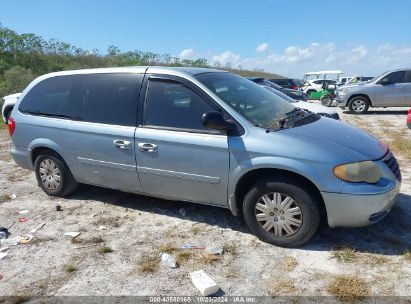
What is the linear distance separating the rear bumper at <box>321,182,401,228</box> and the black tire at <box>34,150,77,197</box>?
3.45 m

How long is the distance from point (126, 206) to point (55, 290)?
1870 millimetres

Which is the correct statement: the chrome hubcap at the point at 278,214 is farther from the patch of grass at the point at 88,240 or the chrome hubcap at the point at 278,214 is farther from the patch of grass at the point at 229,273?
the patch of grass at the point at 88,240

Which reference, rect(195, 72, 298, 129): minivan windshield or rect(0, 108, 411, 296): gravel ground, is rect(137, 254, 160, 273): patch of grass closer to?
rect(0, 108, 411, 296): gravel ground

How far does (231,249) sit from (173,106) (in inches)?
65.9

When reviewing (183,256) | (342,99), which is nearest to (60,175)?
(183,256)

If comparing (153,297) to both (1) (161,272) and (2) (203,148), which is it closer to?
(1) (161,272)

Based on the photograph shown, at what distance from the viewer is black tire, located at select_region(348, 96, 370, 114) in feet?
48.6

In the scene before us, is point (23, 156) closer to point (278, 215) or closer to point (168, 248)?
point (168, 248)

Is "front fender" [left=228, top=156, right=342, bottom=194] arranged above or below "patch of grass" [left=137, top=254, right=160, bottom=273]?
above

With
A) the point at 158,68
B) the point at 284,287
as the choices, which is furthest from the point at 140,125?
the point at 284,287

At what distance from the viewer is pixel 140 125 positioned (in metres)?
4.23

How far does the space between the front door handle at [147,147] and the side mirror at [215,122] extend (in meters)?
0.73

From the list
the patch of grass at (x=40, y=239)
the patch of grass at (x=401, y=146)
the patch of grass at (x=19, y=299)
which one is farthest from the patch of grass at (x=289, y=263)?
the patch of grass at (x=401, y=146)

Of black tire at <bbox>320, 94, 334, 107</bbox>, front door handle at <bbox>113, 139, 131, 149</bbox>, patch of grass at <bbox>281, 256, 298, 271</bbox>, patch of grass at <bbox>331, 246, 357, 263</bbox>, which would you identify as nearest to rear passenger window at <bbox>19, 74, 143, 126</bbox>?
front door handle at <bbox>113, 139, 131, 149</bbox>
